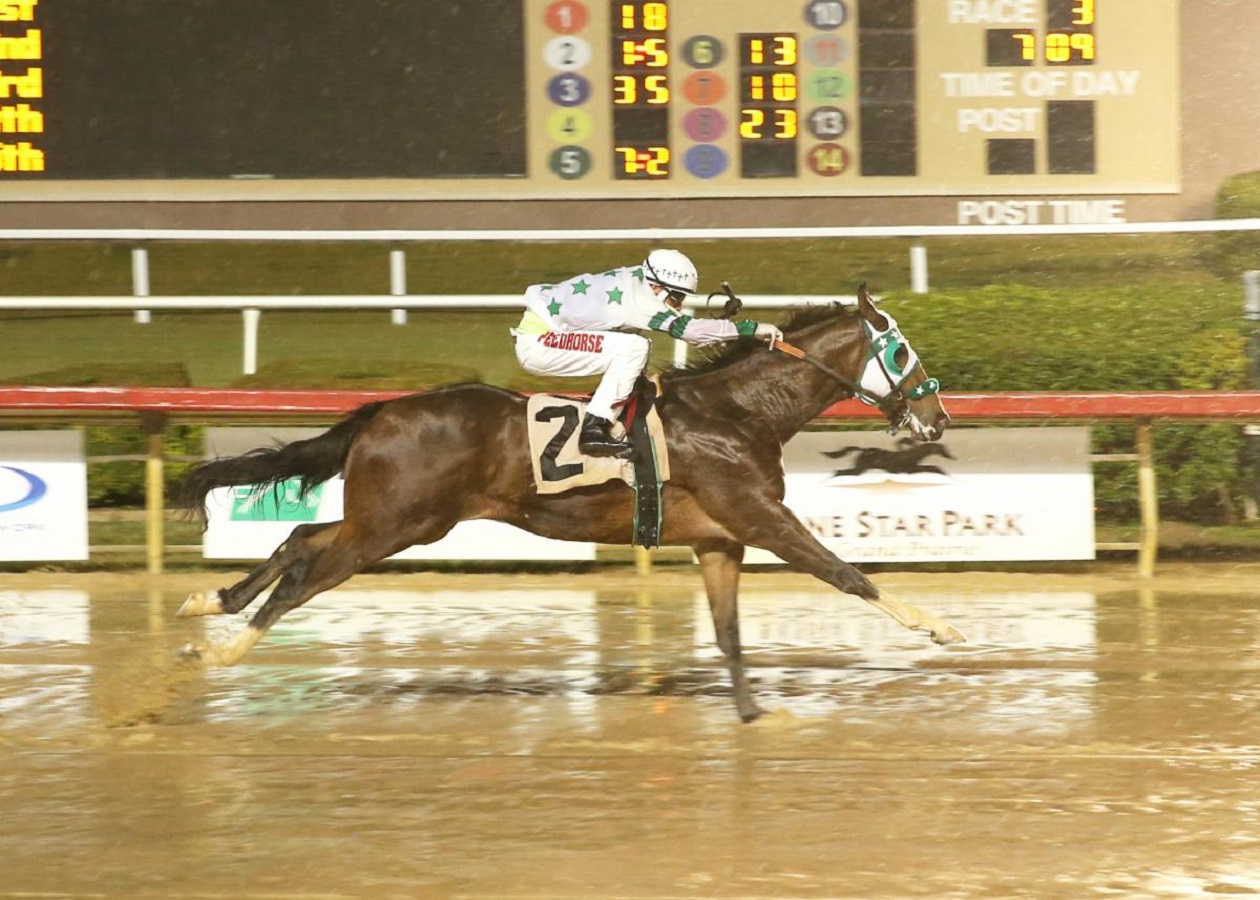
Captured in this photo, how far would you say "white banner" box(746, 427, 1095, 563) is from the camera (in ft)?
29.5

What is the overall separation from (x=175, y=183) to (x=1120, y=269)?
820cm

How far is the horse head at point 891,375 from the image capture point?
6.22 meters

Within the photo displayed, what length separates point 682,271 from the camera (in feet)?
19.6

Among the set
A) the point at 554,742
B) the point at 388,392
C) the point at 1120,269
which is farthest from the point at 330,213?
the point at 554,742

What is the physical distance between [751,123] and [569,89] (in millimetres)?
1428

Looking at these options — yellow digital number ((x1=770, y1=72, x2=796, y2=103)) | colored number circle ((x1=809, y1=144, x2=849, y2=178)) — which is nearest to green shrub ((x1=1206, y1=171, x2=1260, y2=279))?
colored number circle ((x1=809, y1=144, x2=849, y2=178))

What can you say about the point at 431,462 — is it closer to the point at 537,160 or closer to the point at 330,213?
the point at 537,160

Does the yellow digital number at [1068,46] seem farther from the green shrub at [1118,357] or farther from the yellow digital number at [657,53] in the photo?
the green shrub at [1118,357]

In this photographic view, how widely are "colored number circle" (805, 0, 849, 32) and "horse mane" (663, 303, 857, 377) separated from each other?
23.8 ft

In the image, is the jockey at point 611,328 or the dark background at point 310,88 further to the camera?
the dark background at point 310,88

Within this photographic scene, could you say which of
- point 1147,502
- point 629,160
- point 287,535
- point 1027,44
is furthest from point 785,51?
point 287,535

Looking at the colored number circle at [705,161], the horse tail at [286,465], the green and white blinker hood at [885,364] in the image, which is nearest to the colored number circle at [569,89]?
the colored number circle at [705,161]

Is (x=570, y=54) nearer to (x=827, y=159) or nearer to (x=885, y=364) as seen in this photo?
(x=827, y=159)

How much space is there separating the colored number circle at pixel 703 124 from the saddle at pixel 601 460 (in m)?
7.16
